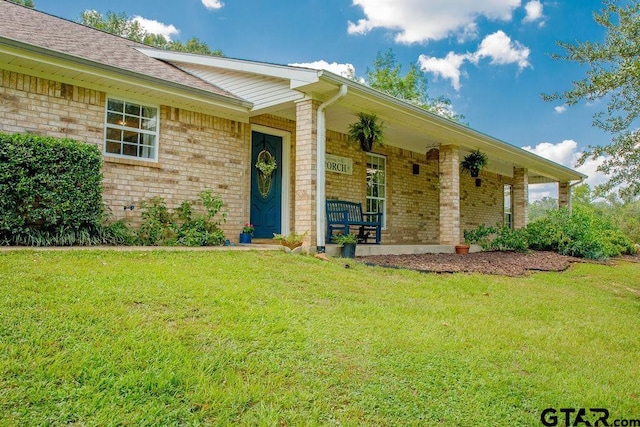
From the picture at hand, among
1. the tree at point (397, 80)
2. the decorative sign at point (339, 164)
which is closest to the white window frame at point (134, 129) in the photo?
the decorative sign at point (339, 164)

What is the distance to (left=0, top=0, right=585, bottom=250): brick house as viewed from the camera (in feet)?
19.7

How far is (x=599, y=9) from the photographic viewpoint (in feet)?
19.1

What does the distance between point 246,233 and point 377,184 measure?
4.27 m

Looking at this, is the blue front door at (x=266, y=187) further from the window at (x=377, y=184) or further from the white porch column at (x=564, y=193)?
the white porch column at (x=564, y=193)

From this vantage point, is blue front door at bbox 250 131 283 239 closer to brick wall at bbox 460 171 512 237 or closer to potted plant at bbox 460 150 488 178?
potted plant at bbox 460 150 488 178

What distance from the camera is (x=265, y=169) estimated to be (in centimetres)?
854

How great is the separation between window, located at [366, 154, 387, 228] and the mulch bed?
2861 millimetres

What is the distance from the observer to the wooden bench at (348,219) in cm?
848

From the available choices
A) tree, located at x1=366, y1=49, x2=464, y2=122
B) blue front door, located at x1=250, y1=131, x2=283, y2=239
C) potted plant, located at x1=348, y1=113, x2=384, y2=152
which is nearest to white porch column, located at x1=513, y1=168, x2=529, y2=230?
potted plant, located at x1=348, y1=113, x2=384, y2=152

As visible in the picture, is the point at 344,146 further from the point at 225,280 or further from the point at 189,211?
the point at 225,280

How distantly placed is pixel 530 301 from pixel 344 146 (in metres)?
5.87

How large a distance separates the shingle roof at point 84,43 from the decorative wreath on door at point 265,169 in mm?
1337

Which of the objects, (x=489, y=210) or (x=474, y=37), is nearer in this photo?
(x=489, y=210)

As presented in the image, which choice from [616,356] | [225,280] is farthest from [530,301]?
[225,280]
